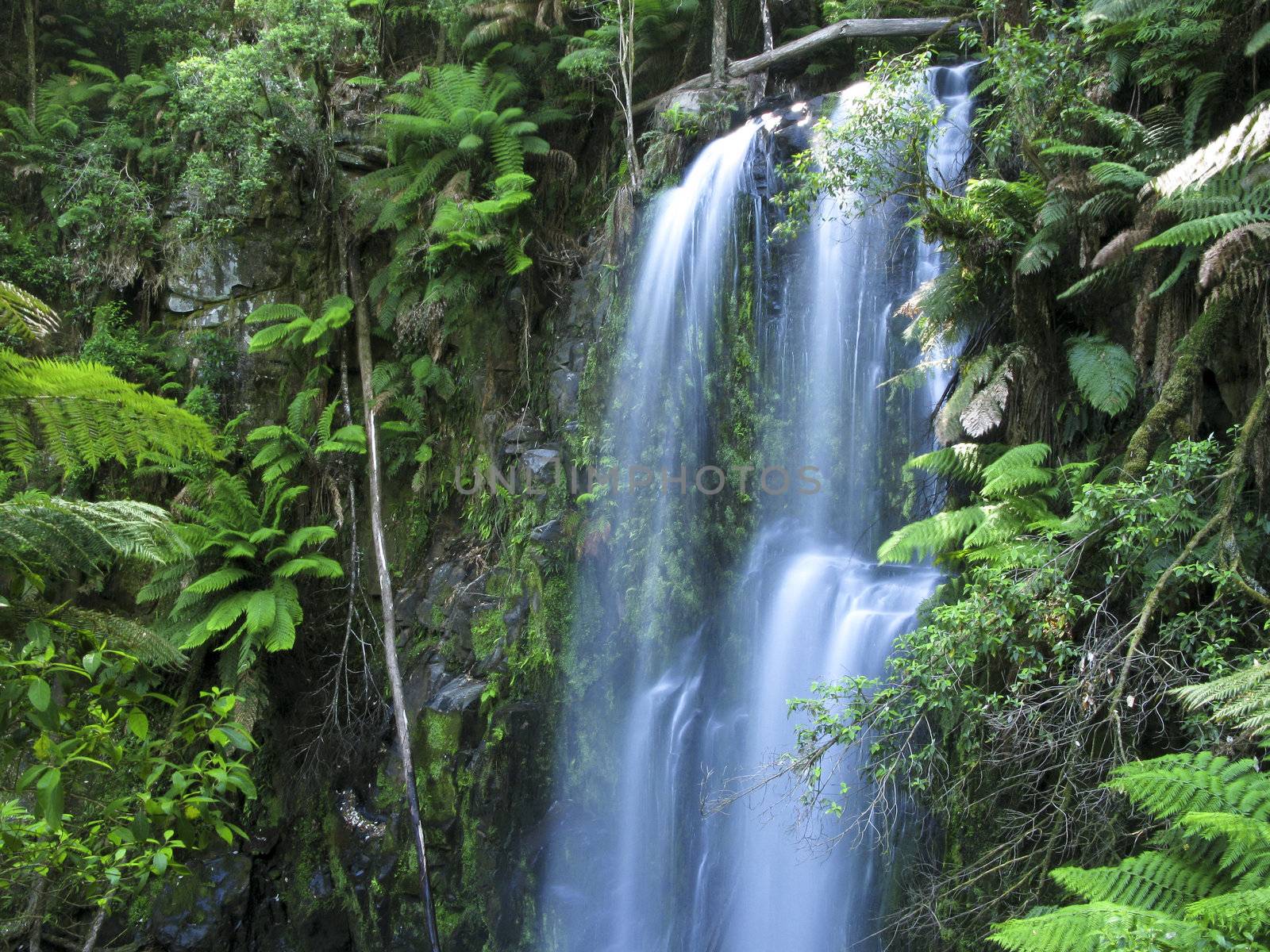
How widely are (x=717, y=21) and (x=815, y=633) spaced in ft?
22.2

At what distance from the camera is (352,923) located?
27.1ft

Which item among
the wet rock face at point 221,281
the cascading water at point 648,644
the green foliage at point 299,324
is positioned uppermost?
the wet rock face at point 221,281

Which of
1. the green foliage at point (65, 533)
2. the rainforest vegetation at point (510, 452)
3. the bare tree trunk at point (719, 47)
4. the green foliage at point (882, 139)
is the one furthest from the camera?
the bare tree trunk at point (719, 47)

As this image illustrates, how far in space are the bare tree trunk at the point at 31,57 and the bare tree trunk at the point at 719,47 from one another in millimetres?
8600

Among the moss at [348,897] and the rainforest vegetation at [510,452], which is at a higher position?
the rainforest vegetation at [510,452]

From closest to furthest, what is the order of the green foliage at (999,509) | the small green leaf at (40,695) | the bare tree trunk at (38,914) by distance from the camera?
1. the small green leaf at (40,695)
2. the bare tree trunk at (38,914)
3. the green foliage at (999,509)

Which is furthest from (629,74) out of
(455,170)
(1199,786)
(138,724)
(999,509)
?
(138,724)

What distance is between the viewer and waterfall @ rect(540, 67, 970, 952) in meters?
6.76

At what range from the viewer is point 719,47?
9.55 m

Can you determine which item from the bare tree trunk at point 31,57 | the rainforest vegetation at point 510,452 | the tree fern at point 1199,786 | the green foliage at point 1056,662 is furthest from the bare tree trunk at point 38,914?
the bare tree trunk at point 31,57

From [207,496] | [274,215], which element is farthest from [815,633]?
[274,215]

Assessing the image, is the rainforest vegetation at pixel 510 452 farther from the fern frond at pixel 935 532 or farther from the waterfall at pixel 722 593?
the waterfall at pixel 722 593

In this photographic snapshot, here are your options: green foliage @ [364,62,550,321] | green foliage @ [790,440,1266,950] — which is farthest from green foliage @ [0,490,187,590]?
green foliage @ [364,62,550,321]

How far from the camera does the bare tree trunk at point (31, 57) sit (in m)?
11.2
